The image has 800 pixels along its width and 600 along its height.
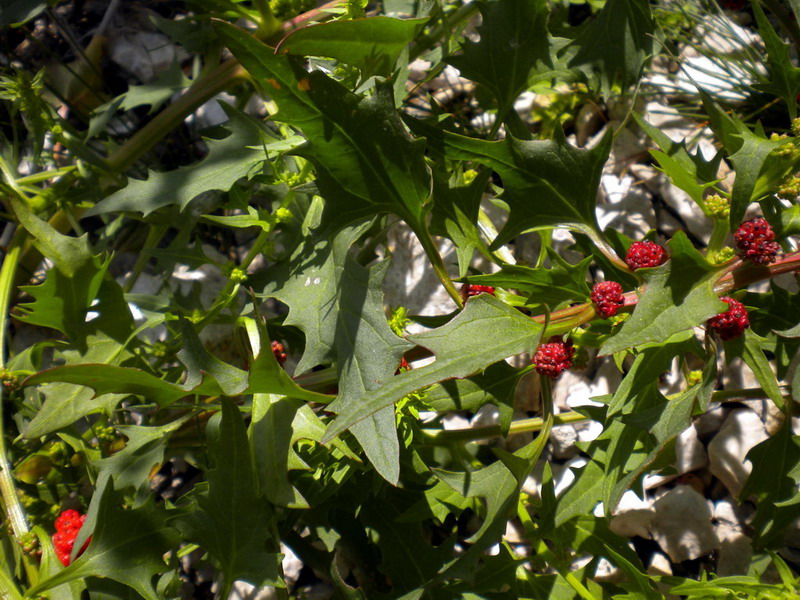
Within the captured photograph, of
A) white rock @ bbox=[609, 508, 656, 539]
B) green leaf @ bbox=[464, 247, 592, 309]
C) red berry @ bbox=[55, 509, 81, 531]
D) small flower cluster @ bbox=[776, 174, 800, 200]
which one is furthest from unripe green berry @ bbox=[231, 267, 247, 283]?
white rock @ bbox=[609, 508, 656, 539]

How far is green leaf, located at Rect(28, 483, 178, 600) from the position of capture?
130cm

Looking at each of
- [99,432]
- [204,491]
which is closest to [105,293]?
[99,432]

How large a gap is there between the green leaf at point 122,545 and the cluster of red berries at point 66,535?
0.40 feet

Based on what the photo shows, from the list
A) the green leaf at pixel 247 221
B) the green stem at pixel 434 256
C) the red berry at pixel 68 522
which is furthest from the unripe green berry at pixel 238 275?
the red berry at pixel 68 522

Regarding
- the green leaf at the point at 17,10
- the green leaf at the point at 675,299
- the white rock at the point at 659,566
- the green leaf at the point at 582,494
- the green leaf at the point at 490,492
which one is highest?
the green leaf at the point at 17,10

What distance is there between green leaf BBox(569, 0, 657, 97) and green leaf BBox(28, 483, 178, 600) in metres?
1.30

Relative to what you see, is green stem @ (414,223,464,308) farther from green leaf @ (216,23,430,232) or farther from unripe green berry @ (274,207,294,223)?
unripe green berry @ (274,207,294,223)

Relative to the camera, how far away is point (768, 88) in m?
1.39

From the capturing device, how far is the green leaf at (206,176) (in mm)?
1452

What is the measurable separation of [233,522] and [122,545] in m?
0.21

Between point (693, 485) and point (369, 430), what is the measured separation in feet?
3.62

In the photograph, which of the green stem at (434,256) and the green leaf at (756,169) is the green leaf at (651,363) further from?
the green stem at (434,256)

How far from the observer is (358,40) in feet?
4.01

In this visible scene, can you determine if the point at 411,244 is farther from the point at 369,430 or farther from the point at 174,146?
the point at 369,430
